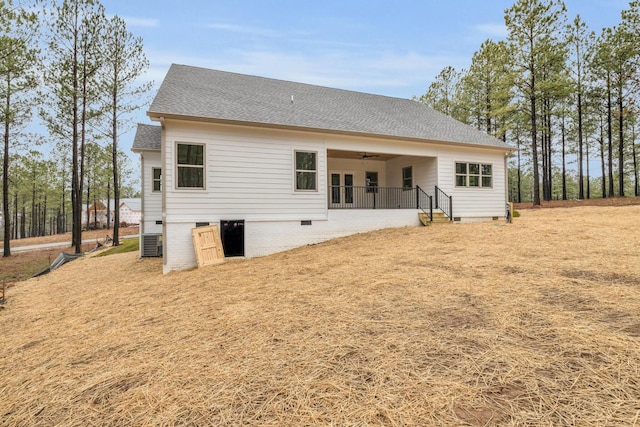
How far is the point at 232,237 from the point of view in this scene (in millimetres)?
9195

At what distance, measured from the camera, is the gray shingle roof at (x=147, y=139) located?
12291mm

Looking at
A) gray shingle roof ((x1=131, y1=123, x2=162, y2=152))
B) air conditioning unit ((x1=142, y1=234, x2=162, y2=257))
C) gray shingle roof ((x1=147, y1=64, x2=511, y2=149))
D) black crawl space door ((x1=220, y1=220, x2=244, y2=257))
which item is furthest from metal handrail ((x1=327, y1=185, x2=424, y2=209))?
gray shingle roof ((x1=131, y1=123, x2=162, y2=152))

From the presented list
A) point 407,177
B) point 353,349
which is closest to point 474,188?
point 407,177

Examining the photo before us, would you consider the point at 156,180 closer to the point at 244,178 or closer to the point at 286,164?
the point at 244,178

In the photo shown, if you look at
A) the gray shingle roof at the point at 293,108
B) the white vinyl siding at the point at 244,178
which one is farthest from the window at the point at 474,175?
the white vinyl siding at the point at 244,178

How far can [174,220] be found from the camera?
28.3 ft

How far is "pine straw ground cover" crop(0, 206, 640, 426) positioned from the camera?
80.4 inches

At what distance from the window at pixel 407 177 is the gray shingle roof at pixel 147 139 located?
10793 mm

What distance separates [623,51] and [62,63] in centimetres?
3308

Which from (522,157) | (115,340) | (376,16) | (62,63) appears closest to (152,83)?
(62,63)

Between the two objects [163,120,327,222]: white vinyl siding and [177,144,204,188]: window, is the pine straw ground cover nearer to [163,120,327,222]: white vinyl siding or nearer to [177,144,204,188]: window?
[163,120,327,222]: white vinyl siding

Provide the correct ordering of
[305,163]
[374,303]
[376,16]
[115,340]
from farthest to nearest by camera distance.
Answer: [376,16] → [305,163] → [374,303] → [115,340]

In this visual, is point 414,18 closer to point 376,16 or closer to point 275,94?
point 376,16

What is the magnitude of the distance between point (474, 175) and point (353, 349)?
12533 mm
